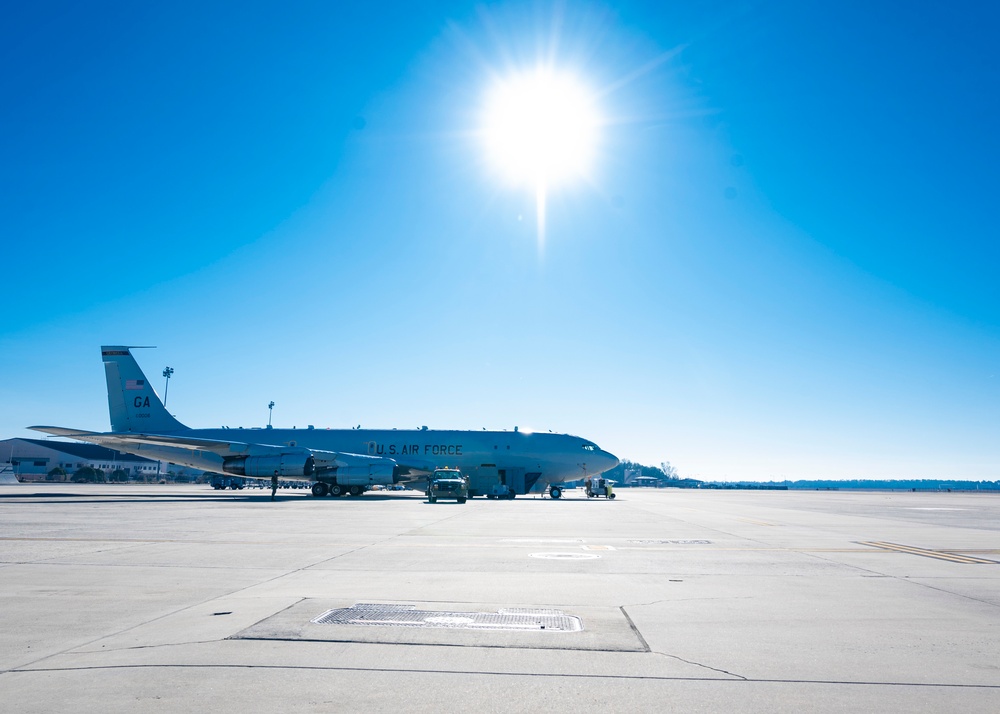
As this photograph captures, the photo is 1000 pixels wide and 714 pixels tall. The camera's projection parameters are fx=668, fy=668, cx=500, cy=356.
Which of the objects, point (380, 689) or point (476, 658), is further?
point (476, 658)

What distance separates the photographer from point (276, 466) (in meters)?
41.7

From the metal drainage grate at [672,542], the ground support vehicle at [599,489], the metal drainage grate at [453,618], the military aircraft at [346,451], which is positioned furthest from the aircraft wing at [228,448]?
the metal drainage grate at [453,618]

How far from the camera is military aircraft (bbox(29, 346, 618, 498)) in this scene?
4203 centimetres

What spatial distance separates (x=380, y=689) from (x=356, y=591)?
4301 mm

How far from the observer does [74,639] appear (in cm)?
628

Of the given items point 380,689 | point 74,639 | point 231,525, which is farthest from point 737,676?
point 231,525

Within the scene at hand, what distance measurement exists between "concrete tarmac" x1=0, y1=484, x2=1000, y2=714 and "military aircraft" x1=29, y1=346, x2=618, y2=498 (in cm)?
2768

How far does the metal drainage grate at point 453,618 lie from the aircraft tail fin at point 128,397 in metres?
45.1

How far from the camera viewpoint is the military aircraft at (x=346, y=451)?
42.0 metres

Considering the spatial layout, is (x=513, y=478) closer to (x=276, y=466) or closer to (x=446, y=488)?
(x=446, y=488)

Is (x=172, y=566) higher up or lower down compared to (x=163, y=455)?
lower down

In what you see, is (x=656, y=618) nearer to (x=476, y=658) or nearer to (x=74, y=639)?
(x=476, y=658)

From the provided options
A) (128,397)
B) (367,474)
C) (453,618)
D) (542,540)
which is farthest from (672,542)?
(128,397)

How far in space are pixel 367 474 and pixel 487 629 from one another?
35380mm
